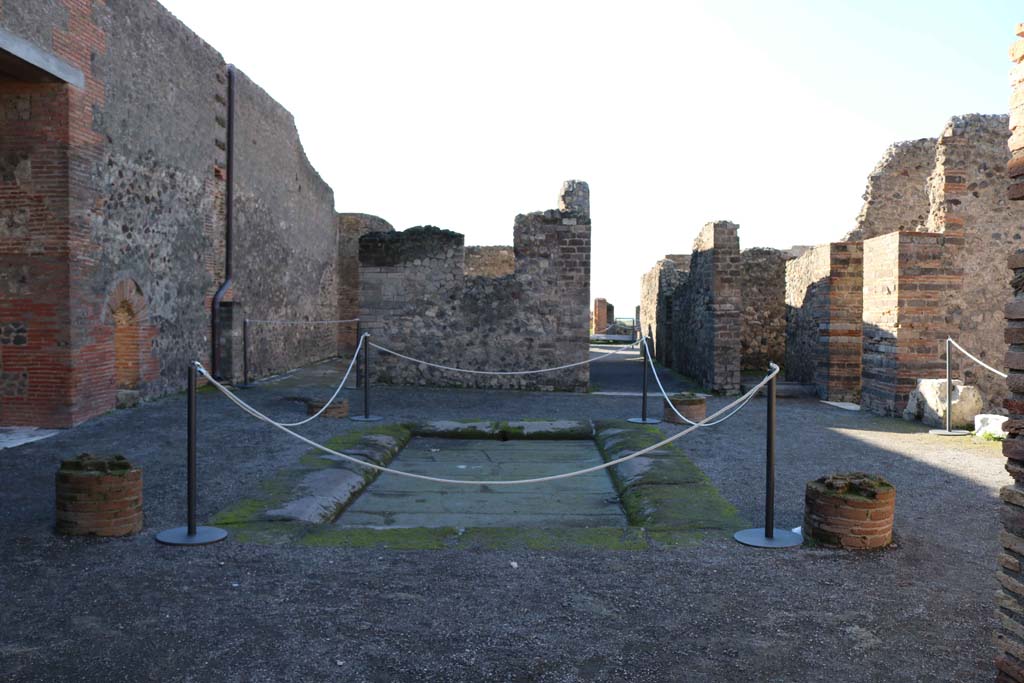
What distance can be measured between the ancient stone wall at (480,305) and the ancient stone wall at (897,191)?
5.17 meters

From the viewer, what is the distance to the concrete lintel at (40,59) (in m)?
7.30

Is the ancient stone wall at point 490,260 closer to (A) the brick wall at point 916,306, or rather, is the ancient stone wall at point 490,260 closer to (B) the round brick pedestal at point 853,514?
(A) the brick wall at point 916,306

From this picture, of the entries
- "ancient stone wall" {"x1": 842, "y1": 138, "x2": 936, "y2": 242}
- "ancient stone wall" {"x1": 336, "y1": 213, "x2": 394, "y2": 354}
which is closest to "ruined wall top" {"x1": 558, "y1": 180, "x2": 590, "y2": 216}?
"ancient stone wall" {"x1": 842, "y1": 138, "x2": 936, "y2": 242}

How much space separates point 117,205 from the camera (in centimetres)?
945

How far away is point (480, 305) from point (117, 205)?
17.3ft

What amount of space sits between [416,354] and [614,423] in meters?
4.57

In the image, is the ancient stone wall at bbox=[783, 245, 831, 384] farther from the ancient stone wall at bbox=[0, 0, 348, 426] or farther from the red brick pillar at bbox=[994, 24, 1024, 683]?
the ancient stone wall at bbox=[0, 0, 348, 426]

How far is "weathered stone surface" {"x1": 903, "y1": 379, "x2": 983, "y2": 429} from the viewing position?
855 cm

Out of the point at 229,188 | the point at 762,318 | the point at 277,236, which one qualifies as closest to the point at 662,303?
the point at 762,318

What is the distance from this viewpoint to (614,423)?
8930 millimetres

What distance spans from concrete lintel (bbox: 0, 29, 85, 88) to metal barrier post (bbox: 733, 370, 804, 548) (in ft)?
24.2

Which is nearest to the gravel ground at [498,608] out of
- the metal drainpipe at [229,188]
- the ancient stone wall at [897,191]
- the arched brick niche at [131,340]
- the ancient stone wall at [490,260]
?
the arched brick niche at [131,340]

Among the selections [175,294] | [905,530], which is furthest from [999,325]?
[175,294]

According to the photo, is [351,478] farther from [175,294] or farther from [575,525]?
[175,294]
